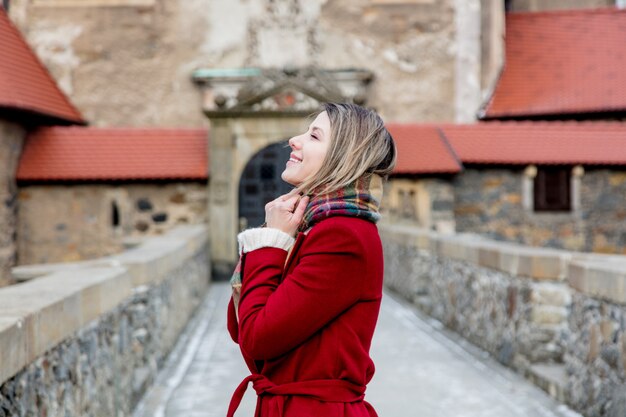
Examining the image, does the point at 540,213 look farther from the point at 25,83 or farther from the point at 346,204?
the point at 346,204

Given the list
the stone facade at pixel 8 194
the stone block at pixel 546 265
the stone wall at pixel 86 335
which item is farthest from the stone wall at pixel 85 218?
the stone block at pixel 546 265

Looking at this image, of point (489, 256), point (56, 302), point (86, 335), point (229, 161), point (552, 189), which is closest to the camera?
point (56, 302)

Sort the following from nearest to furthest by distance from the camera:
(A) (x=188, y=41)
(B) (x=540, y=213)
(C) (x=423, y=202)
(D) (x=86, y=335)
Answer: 1. (D) (x=86, y=335)
2. (C) (x=423, y=202)
3. (B) (x=540, y=213)
4. (A) (x=188, y=41)

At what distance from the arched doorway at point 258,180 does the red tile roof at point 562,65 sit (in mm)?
7284

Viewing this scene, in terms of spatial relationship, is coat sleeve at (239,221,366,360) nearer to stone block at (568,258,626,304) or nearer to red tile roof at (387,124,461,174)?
stone block at (568,258,626,304)

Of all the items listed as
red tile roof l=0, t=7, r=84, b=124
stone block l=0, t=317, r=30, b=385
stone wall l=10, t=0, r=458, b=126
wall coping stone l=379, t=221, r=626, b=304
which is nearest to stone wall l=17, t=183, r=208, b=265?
red tile roof l=0, t=7, r=84, b=124

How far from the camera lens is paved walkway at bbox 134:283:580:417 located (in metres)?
5.51

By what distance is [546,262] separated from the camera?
6324mm

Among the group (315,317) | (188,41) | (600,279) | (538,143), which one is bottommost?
(600,279)

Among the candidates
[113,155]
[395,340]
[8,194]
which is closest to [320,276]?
[395,340]

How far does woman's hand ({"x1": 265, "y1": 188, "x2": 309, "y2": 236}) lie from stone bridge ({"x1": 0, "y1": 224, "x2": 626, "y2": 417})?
41.7 inches

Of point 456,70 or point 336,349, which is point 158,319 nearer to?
point 336,349

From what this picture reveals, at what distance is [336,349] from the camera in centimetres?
190

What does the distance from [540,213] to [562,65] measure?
6.95 m
